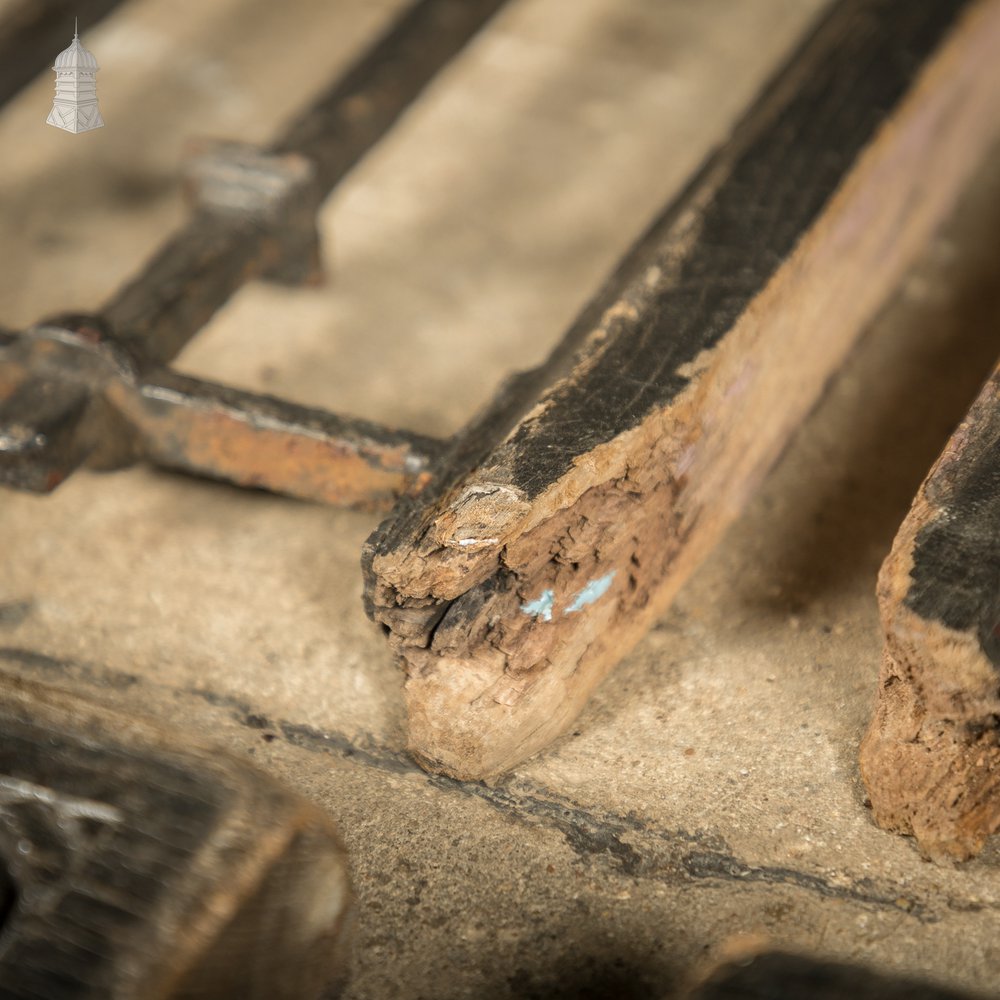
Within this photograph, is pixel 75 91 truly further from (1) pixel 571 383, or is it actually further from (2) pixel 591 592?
(2) pixel 591 592

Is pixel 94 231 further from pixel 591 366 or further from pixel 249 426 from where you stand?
pixel 591 366

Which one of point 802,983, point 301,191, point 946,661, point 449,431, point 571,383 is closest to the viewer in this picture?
point 802,983

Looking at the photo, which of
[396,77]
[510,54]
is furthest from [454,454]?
[510,54]

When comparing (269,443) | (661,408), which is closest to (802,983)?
(661,408)

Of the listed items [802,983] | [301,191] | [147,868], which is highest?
[802,983]

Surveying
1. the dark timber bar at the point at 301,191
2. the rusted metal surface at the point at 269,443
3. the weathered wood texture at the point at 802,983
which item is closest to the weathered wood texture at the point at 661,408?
the rusted metal surface at the point at 269,443

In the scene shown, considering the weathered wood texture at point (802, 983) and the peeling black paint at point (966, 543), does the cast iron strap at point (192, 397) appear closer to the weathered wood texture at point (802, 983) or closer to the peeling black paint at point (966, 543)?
the peeling black paint at point (966, 543)
